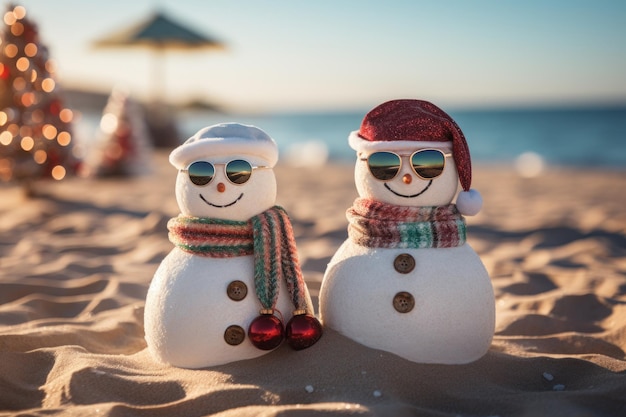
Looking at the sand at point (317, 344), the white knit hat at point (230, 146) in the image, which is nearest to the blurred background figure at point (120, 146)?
the sand at point (317, 344)

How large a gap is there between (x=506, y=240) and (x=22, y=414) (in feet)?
15.8

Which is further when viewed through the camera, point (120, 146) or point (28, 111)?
point (120, 146)

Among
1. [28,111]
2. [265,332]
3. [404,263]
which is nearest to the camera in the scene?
[265,332]

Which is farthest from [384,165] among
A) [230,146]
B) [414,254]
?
[230,146]

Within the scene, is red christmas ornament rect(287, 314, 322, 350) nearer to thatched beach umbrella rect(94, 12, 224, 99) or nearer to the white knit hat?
the white knit hat

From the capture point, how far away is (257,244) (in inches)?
105

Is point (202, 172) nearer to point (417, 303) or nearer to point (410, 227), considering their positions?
point (410, 227)

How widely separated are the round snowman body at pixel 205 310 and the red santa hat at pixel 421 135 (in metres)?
0.81

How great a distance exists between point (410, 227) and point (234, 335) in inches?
35.9

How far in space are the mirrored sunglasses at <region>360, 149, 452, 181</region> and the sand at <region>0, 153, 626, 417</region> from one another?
0.79m

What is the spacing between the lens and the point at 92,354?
299 centimetres

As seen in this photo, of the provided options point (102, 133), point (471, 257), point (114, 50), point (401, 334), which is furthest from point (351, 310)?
point (114, 50)

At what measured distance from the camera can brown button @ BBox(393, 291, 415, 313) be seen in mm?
2607

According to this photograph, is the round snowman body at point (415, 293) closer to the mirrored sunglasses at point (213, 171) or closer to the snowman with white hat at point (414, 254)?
the snowman with white hat at point (414, 254)
